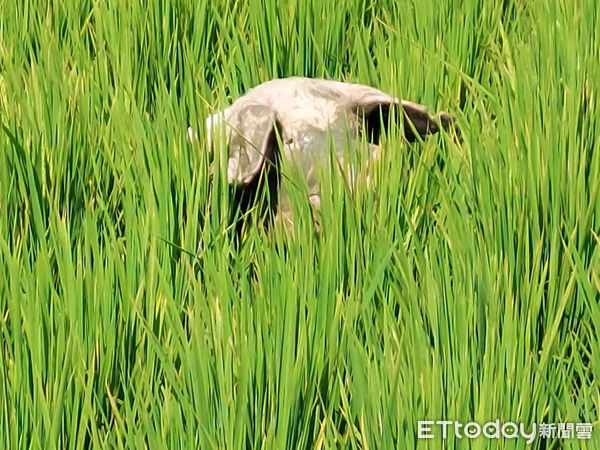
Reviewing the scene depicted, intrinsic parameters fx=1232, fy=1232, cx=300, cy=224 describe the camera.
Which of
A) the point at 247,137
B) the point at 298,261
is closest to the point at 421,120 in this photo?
the point at 247,137

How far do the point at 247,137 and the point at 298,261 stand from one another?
0.39m

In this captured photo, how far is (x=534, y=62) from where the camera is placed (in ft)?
6.64

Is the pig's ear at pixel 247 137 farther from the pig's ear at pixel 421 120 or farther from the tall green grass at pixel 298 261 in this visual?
the pig's ear at pixel 421 120

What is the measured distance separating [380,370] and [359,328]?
0.12 metres

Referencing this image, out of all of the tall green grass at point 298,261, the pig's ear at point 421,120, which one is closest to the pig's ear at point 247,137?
the tall green grass at point 298,261

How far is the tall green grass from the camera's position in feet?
4.25

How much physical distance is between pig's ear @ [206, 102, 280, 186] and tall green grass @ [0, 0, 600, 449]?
1.6 inches

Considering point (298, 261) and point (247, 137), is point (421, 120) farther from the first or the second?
point (298, 261)

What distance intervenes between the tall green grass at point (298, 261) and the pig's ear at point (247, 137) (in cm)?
4

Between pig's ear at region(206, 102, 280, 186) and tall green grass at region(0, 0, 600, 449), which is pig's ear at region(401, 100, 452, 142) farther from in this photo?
pig's ear at region(206, 102, 280, 186)

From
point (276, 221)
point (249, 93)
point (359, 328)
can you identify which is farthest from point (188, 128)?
point (359, 328)

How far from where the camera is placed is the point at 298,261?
1.46 m

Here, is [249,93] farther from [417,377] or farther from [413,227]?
[417,377]

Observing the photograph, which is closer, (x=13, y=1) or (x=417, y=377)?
(x=417, y=377)
